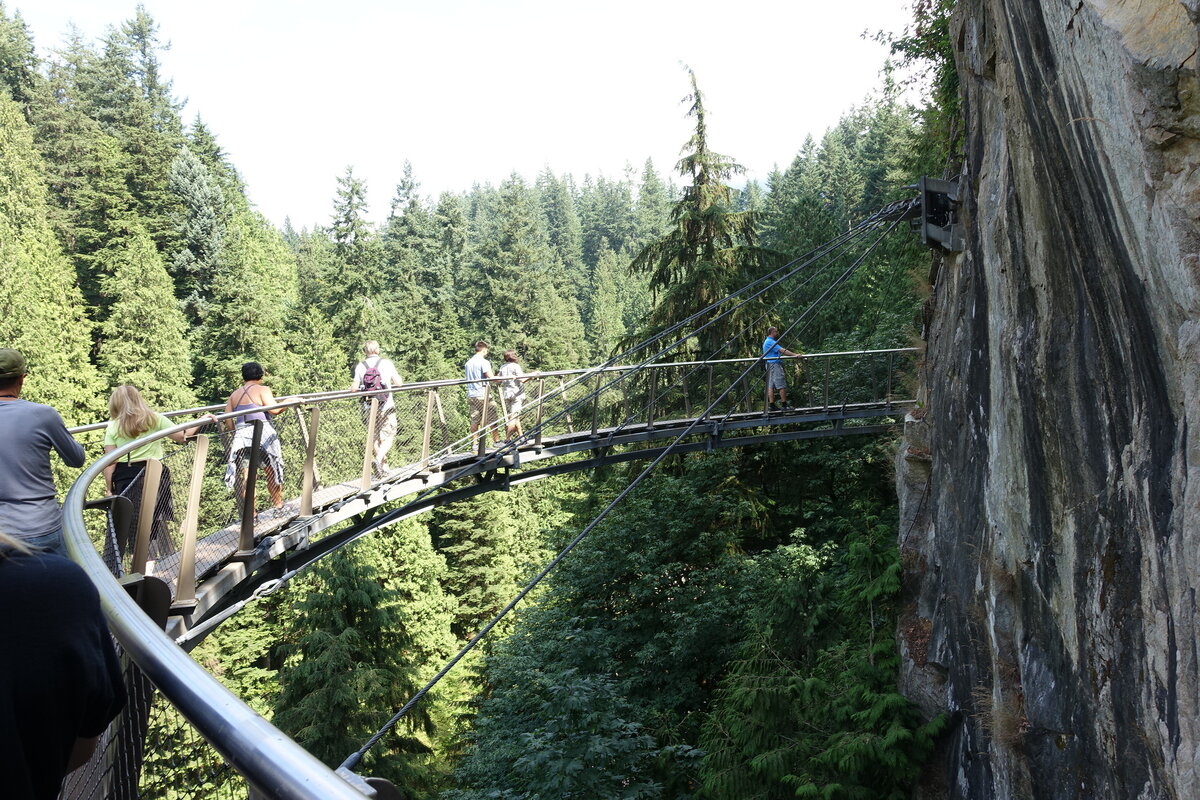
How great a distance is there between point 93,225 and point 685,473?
30.3 m

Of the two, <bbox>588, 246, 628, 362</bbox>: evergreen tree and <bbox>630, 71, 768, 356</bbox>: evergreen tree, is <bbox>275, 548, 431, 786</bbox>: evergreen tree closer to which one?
<bbox>630, 71, 768, 356</bbox>: evergreen tree

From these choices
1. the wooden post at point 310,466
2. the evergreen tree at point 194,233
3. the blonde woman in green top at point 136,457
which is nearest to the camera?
the blonde woman in green top at point 136,457

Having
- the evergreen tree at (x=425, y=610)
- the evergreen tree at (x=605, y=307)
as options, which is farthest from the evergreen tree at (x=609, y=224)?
the evergreen tree at (x=425, y=610)

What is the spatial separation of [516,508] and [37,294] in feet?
60.7

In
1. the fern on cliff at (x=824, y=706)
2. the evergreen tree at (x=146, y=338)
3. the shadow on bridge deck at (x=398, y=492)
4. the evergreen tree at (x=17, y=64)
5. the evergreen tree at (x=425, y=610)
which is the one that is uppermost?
the evergreen tree at (x=17, y=64)

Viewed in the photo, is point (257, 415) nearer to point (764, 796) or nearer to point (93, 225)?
point (764, 796)

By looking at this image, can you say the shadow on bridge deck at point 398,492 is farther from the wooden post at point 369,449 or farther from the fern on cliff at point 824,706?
the fern on cliff at point 824,706

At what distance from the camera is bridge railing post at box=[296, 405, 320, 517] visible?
773cm

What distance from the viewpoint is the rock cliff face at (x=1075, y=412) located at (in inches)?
151

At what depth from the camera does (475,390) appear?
10.9 metres

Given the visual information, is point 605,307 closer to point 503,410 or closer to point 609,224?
point 609,224

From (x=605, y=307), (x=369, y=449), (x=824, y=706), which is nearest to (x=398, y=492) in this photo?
(x=369, y=449)

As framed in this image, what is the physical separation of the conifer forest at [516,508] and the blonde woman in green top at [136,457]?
5577 millimetres

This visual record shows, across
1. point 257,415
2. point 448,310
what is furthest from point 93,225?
point 257,415
